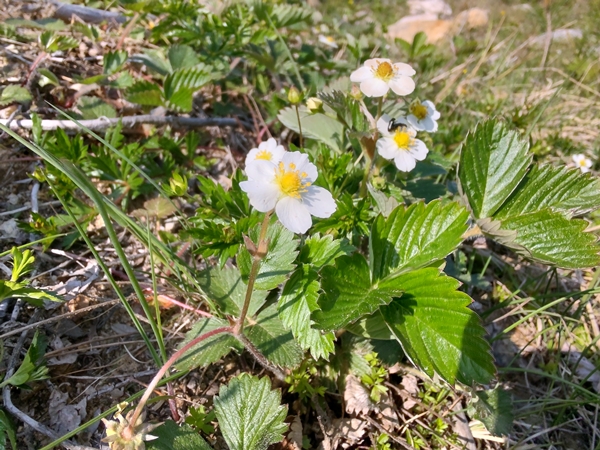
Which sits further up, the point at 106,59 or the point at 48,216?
the point at 106,59

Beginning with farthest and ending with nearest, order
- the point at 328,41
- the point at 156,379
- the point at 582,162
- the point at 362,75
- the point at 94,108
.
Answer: the point at 328,41, the point at 582,162, the point at 94,108, the point at 362,75, the point at 156,379

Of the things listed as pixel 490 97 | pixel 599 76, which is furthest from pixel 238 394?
A: pixel 599 76

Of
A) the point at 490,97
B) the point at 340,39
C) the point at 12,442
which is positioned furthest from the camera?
A: the point at 340,39

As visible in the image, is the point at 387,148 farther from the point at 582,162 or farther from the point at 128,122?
the point at 582,162

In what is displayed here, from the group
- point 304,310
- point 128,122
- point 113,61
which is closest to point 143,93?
point 128,122

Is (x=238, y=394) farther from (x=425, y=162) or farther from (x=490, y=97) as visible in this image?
(x=490, y=97)

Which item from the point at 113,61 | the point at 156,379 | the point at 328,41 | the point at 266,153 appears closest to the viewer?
the point at 156,379
